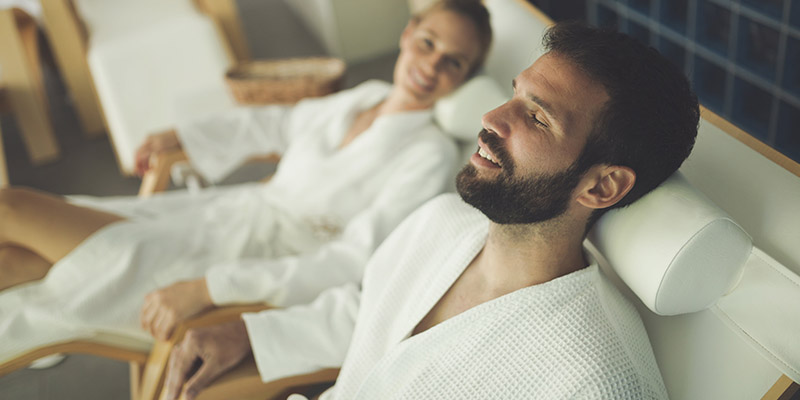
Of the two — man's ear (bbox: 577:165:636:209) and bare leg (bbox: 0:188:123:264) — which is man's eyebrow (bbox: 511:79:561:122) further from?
bare leg (bbox: 0:188:123:264)

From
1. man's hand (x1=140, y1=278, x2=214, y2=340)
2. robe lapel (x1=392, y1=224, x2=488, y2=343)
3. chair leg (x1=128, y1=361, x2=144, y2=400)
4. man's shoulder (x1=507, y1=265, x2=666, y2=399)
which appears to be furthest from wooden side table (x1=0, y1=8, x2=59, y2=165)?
man's shoulder (x1=507, y1=265, x2=666, y2=399)

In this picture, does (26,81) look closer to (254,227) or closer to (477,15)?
(254,227)

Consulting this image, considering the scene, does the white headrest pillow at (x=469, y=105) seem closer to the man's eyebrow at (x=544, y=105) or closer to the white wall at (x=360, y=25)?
the man's eyebrow at (x=544, y=105)

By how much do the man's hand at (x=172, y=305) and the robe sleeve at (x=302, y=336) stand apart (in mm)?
167

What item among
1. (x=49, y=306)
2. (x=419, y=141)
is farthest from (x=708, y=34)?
(x=49, y=306)

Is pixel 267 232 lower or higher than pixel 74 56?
lower

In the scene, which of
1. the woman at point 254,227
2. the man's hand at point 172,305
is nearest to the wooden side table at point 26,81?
the woman at point 254,227

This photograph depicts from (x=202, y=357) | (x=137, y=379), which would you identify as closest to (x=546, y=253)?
(x=202, y=357)

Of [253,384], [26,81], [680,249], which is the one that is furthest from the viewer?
[26,81]

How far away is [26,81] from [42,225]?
175 centimetres

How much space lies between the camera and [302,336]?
1.44 m

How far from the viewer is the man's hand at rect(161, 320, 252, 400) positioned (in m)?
1.39

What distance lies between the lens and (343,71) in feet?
8.83

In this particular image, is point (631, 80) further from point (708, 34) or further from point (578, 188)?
point (708, 34)
